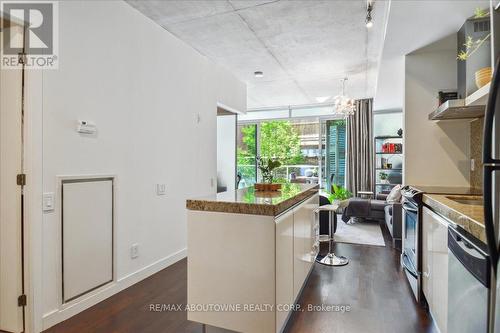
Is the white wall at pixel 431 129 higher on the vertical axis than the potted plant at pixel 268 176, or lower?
higher

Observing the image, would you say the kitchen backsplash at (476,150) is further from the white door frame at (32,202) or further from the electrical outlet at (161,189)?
the white door frame at (32,202)

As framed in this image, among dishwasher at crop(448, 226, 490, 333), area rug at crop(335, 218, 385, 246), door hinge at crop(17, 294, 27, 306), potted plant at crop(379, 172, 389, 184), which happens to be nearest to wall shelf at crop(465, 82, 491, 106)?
dishwasher at crop(448, 226, 490, 333)

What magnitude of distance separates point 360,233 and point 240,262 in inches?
159

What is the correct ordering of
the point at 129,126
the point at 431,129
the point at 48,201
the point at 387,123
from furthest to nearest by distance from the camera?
the point at 387,123 < the point at 431,129 < the point at 129,126 < the point at 48,201

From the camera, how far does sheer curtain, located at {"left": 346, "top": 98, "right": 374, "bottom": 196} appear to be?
757cm

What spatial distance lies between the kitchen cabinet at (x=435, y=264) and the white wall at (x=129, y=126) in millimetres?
2736

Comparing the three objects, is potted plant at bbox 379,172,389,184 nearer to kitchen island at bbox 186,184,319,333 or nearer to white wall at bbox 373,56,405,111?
white wall at bbox 373,56,405,111

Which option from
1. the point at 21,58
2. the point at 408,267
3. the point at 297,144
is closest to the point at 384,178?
the point at 297,144

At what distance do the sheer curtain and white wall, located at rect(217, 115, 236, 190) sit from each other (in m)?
3.59

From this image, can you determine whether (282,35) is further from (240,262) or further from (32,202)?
(32,202)

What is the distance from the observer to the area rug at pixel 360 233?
15.7ft

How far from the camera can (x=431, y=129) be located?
3492mm

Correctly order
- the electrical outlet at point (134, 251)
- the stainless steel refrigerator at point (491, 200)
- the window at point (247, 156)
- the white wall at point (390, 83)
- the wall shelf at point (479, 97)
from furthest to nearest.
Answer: the window at point (247, 156)
the white wall at point (390, 83)
the electrical outlet at point (134, 251)
the wall shelf at point (479, 97)
the stainless steel refrigerator at point (491, 200)

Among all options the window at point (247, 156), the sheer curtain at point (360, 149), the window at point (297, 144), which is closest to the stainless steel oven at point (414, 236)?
the sheer curtain at point (360, 149)
